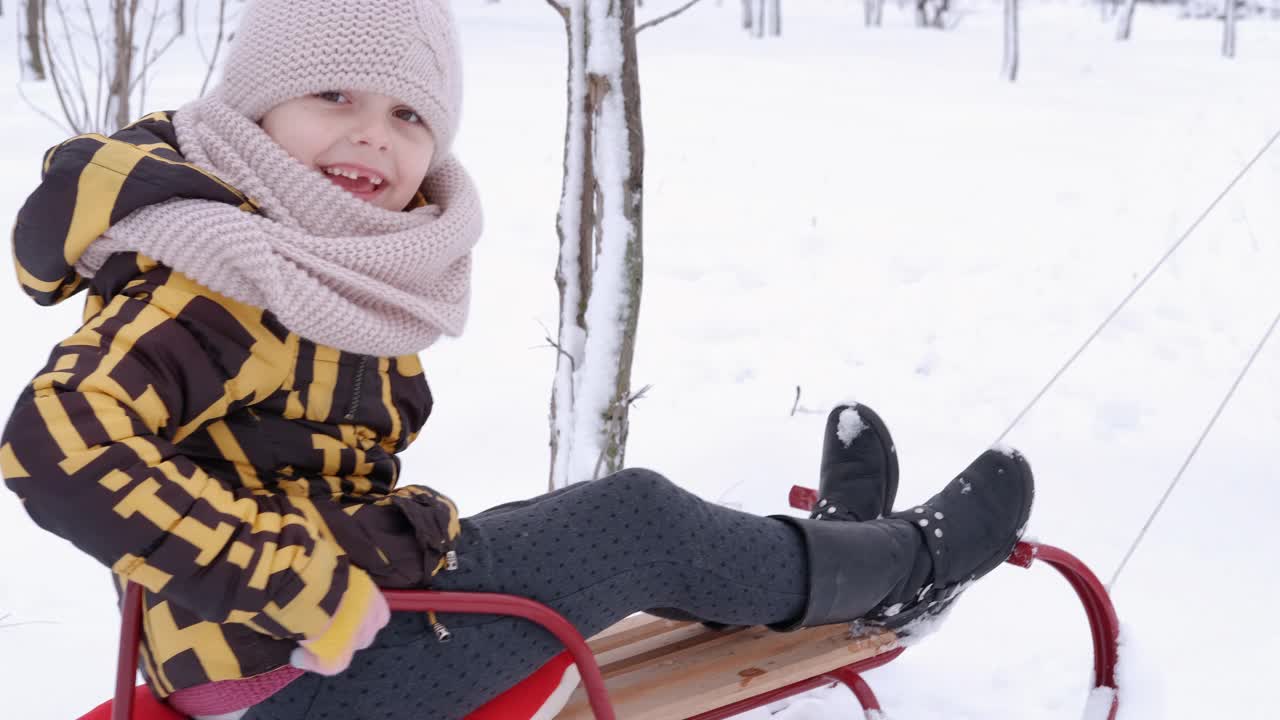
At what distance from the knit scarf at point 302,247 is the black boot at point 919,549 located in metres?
0.73

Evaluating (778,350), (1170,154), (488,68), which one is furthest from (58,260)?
(488,68)

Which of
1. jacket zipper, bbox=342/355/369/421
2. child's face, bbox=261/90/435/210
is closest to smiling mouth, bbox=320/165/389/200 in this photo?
child's face, bbox=261/90/435/210

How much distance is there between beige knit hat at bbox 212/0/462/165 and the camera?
151 cm

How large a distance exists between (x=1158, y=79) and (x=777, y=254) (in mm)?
8081

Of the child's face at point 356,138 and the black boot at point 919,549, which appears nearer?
the child's face at point 356,138

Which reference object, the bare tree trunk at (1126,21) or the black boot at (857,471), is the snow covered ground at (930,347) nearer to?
the black boot at (857,471)

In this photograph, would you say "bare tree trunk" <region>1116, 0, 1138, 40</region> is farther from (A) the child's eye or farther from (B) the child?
(A) the child's eye

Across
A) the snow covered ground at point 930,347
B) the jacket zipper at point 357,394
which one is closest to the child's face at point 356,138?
the jacket zipper at point 357,394

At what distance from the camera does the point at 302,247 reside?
144 centimetres

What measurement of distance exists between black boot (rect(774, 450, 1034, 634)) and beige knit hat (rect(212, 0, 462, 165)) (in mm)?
961

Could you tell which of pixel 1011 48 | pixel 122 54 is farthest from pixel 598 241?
pixel 1011 48

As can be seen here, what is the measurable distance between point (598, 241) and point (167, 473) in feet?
4.66

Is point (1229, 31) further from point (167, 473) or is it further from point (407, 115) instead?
point (167, 473)

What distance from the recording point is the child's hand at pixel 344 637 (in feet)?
4.32
